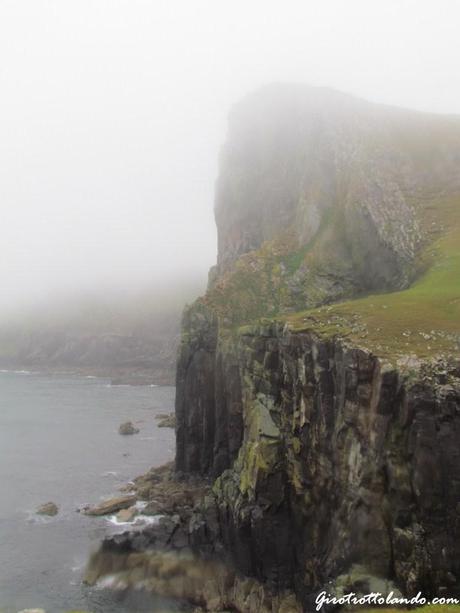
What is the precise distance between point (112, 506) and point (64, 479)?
54.7 ft

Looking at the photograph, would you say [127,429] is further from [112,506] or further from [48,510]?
[112,506]

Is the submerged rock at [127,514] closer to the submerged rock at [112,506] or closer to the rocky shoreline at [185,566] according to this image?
the submerged rock at [112,506]

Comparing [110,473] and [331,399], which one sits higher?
[331,399]

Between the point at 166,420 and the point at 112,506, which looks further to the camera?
the point at 166,420

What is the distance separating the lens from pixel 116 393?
16300 centimetres

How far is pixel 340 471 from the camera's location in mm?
34938

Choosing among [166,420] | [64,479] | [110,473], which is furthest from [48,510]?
[166,420]

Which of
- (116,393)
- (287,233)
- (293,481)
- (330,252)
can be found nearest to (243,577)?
(293,481)

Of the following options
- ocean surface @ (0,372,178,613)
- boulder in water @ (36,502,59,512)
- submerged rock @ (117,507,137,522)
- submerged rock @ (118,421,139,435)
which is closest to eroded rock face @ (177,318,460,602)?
ocean surface @ (0,372,178,613)

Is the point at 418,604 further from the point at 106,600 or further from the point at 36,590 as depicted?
the point at 36,590

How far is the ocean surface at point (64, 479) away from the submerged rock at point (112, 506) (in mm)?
1250

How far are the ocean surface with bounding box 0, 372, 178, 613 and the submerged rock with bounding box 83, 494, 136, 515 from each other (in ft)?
4.10

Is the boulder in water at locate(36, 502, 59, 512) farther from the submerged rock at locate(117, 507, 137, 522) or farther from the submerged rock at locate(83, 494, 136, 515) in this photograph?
→ the submerged rock at locate(117, 507, 137, 522)

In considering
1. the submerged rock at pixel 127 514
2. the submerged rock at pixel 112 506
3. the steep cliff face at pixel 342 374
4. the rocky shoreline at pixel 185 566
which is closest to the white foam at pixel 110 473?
the steep cliff face at pixel 342 374
